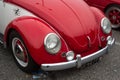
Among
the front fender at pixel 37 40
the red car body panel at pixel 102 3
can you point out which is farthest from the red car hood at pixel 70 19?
the red car body panel at pixel 102 3

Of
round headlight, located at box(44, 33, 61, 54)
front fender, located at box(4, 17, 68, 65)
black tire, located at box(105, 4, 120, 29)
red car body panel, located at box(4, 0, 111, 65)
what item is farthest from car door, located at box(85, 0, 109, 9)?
round headlight, located at box(44, 33, 61, 54)

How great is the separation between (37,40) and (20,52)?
54 centimetres

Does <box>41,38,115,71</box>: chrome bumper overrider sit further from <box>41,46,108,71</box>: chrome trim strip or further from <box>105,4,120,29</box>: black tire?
<box>105,4,120,29</box>: black tire

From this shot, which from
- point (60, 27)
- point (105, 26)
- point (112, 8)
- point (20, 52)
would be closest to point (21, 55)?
point (20, 52)

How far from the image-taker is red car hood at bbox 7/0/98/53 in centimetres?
360

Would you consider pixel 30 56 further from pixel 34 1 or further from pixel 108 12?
pixel 108 12

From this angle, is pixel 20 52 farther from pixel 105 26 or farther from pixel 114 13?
pixel 114 13

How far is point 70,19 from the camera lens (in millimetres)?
3744

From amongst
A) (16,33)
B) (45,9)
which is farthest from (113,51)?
(16,33)

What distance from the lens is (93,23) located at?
3902mm

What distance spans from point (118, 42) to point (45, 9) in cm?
201

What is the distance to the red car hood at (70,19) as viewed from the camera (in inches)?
142

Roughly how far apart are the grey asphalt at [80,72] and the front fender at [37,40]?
52 centimetres

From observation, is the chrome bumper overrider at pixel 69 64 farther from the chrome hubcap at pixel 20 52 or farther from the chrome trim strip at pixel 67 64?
the chrome hubcap at pixel 20 52
